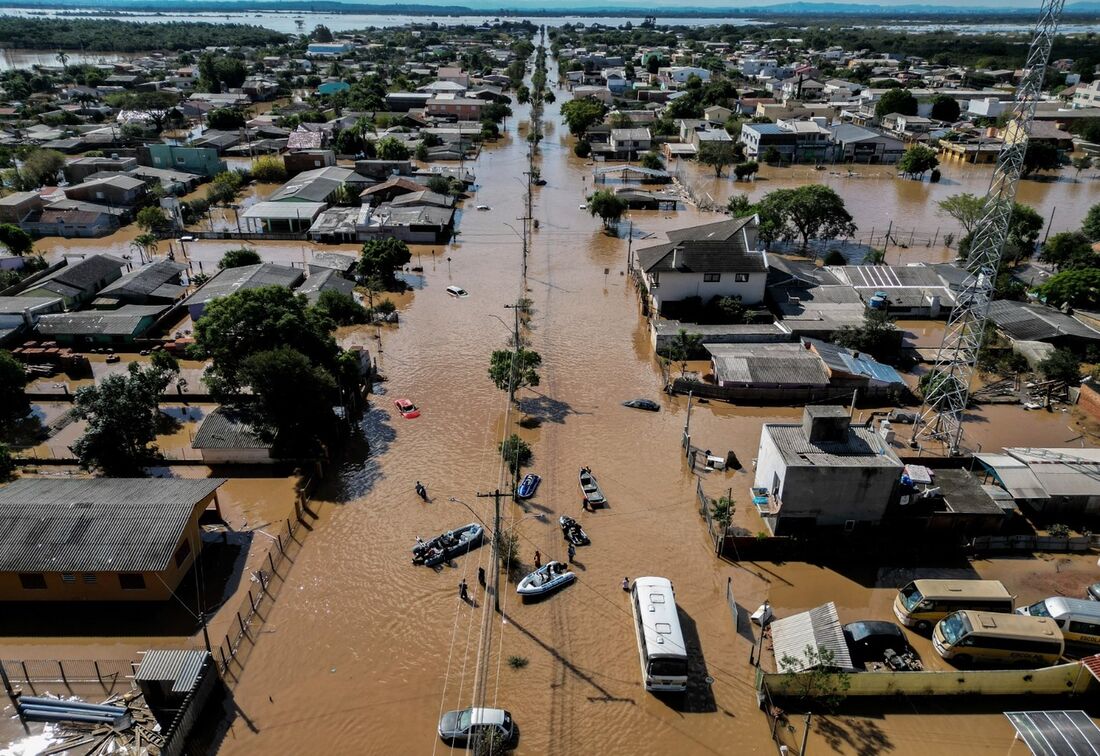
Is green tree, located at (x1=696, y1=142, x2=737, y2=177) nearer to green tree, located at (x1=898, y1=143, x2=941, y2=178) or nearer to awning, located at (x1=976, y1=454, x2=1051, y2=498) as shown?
green tree, located at (x1=898, y1=143, x2=941, y2=178)

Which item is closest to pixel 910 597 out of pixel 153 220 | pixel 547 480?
pixel 547 480

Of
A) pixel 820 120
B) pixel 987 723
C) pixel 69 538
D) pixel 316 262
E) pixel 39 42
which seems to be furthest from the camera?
pixel 39 42

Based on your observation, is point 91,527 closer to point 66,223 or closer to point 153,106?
point 66,223

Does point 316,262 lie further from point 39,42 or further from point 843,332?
point 39,42

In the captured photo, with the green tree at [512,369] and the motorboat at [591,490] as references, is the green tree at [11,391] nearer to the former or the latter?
the green tree at [512,369]

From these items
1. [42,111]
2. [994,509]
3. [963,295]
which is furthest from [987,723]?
[42,111]

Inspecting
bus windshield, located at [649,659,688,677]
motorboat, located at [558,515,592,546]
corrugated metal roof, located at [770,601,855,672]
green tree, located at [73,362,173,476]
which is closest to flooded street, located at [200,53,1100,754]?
motorboat, located at [558,515,592,546]
